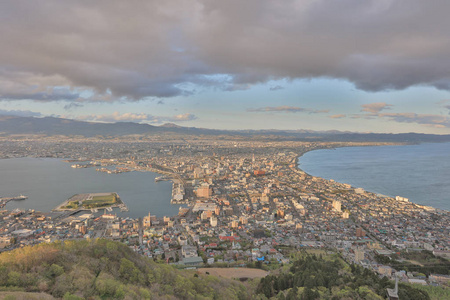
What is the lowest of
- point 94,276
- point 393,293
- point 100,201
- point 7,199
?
point 7,199

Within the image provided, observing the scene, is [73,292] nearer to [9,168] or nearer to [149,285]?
[149,285]

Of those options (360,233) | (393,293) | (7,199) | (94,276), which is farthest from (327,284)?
(7,199)

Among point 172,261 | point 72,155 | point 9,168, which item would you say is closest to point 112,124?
point 72,155

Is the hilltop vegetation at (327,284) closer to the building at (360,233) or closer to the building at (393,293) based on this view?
the building at (393,293)

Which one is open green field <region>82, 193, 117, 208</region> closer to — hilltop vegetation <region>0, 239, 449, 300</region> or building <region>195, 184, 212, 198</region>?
building <region>195, 184, 212, 198</region>

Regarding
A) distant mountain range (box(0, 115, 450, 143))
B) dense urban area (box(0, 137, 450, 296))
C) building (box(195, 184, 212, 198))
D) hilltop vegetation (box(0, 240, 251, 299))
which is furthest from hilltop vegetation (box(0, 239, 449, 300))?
distant mountain range (box(0, 115, 450, 143))

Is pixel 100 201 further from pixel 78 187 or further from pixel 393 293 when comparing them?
pixel 393 293

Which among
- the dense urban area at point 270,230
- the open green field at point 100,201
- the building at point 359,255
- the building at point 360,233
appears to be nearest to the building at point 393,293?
the dense urban area at point 270,230
